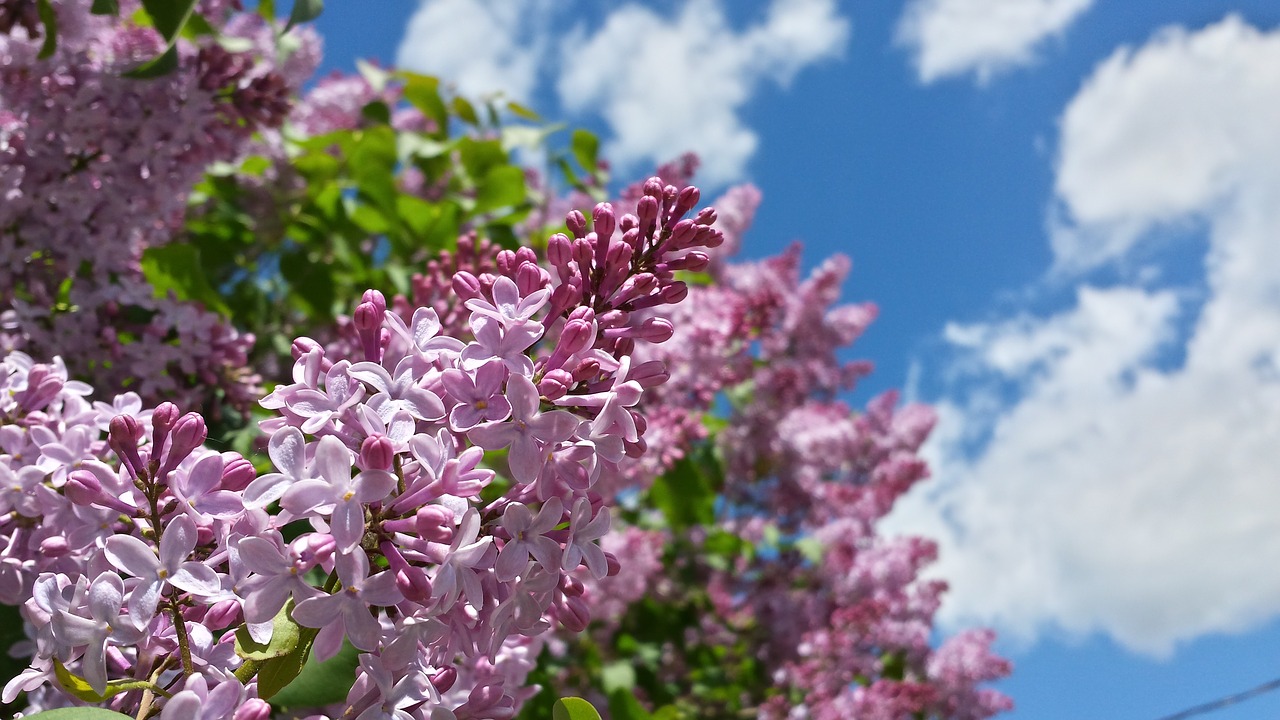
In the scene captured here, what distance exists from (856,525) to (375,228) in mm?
2743

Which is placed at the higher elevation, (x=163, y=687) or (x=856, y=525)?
(x=856, y=525)

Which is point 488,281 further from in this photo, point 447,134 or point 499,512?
point 447,134

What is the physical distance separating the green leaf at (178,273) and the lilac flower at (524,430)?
5.12ft

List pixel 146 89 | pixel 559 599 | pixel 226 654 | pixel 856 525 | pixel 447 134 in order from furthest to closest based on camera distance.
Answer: pixel 856 525 < pixel 447 134 < pixel 146 89 < pixel 559 599 < pixel 226 654

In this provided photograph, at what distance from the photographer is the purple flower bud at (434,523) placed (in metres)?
0.86

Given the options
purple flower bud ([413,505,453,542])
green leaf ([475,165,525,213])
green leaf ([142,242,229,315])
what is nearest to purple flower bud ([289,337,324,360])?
purple flower bud ([413,505,453,542])

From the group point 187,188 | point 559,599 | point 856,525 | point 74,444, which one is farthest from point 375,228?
point 856,525

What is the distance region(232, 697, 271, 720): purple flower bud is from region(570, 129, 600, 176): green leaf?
2.79 m

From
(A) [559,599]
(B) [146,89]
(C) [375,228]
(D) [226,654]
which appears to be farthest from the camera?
(C) [375,228]

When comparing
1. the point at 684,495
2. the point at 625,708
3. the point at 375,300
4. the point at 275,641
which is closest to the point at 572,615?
the point at 275,641

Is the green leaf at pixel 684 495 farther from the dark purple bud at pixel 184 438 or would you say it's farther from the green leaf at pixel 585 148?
the dark purple bud at pixel 184 438

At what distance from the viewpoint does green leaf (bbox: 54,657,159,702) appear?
0.87 metres

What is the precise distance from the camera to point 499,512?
0.97 metres

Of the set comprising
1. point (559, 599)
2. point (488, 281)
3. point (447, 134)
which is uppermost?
point (447, 134)
